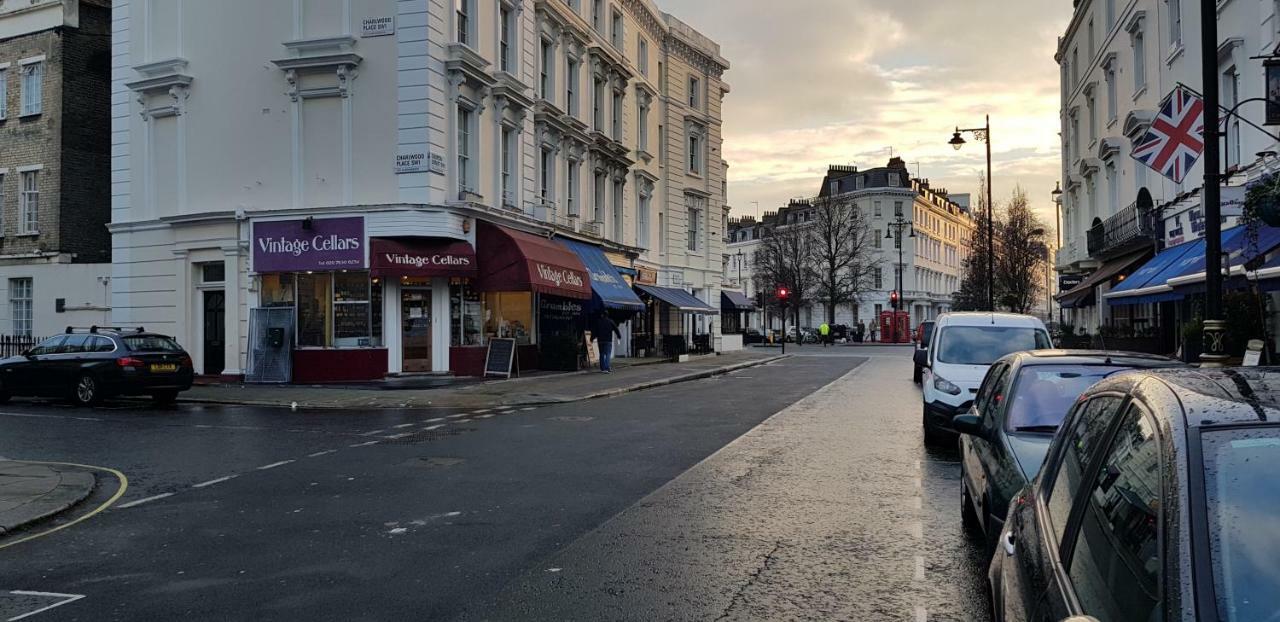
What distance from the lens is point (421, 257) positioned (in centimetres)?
2225

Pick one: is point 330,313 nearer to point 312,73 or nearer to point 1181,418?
point 312,73

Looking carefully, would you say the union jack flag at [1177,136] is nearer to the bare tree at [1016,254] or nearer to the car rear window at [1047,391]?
the car rear window at [1047,391]

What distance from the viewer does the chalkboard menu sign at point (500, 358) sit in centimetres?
2392

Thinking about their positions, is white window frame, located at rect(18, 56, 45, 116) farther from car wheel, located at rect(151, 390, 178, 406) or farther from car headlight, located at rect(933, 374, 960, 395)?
car headlight, located at rect(933, 374, 960, 395)

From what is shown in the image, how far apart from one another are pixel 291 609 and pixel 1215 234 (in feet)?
33.0

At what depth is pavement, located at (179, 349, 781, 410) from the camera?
1812cm

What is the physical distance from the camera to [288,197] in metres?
23.1

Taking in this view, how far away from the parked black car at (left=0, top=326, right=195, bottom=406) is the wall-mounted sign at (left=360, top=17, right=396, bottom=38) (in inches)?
353

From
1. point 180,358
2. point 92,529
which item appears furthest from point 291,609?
point 180,358

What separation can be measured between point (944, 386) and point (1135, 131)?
18354 millimetres

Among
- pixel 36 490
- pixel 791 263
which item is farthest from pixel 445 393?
pixel 791 263

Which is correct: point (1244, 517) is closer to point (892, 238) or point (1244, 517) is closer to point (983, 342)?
point (983, 342)

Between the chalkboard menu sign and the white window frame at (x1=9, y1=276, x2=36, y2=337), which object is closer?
the chalkboard menu sign

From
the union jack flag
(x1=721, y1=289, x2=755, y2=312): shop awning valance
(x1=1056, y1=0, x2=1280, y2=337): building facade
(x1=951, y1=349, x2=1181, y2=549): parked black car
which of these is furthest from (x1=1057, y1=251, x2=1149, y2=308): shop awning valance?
(x1=951, y1=349, x2=1181, y2=549): parked black car
